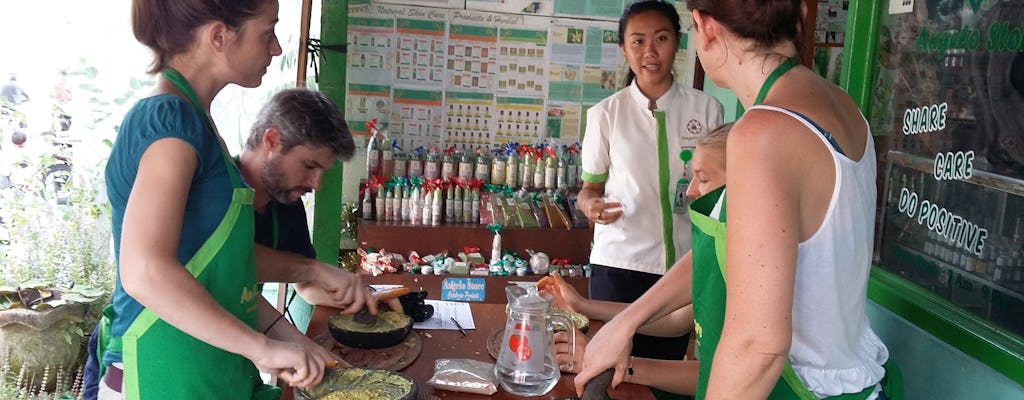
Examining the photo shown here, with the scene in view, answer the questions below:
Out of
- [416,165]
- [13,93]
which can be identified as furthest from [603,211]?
[13,93]

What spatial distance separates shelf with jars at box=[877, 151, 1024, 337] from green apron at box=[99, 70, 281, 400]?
1629mm

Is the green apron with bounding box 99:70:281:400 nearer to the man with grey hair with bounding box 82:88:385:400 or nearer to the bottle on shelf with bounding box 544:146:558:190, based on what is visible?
the man with grey hair with bounding box 82:88:385:400

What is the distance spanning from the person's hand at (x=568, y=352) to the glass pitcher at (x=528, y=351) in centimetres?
12

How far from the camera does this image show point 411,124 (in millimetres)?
5035

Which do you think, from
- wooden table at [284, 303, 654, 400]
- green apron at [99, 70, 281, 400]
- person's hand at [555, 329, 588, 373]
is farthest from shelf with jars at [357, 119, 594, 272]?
green apron at [99, 70, 281, 400]

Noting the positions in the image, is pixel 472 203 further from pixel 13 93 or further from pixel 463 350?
pixel 463 350

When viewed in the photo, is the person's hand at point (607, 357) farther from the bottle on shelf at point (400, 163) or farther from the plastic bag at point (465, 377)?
the bottle on shelf at point (400, 163)

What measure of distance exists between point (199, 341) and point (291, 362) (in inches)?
7.3

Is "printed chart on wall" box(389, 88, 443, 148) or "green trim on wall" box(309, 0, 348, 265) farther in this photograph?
"printed chart on wall" box(389, 88, 443, 148)

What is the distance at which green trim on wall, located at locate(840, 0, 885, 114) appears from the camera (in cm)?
230

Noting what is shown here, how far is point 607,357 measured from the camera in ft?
5.52

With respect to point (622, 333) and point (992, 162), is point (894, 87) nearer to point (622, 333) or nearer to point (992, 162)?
point (992, 162)

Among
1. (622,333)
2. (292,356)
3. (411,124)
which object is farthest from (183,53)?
(411,124)

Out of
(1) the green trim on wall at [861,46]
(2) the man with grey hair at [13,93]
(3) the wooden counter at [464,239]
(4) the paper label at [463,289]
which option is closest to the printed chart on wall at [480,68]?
(3) the wooden counter at [464,239]
